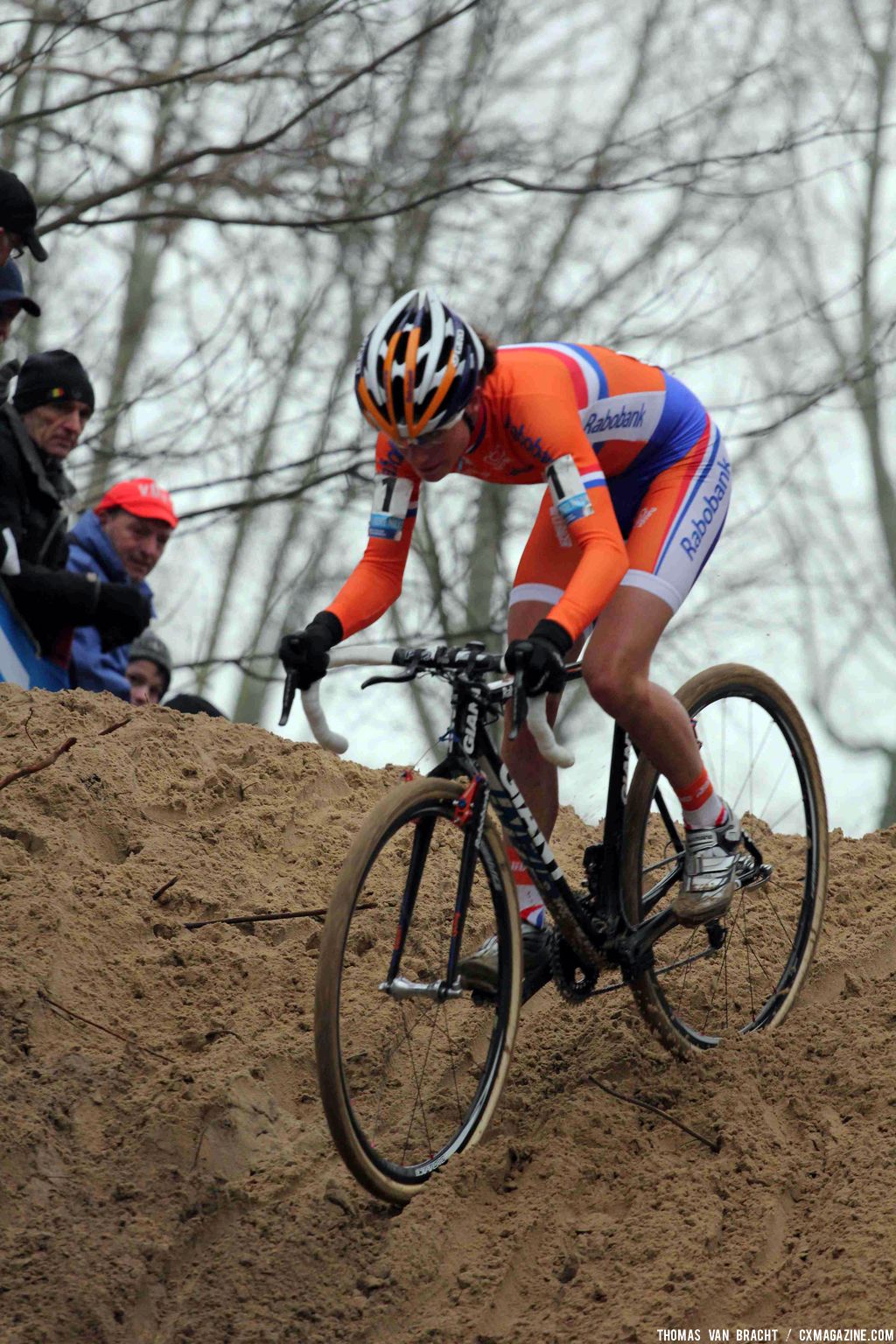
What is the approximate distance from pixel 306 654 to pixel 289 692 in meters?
0.11

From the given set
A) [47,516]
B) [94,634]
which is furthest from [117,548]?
[47,516]

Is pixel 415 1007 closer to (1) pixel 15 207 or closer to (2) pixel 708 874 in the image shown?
(2) pixel 708 874

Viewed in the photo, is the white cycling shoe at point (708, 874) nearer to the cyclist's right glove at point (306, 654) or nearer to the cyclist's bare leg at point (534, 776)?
the cyclist's bare leg at point (534, 776)

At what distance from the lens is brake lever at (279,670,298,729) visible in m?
3.79

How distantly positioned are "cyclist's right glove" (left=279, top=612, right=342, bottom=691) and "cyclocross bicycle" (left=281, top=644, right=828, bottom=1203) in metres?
0.05

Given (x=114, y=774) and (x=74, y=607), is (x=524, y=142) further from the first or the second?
(x=114, y=774)

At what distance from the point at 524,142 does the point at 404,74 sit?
94 cm

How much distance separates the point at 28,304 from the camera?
5957 mm

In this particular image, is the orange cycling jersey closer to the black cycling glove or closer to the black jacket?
the black jacket

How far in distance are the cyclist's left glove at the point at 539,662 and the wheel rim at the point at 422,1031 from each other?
0.46 metres

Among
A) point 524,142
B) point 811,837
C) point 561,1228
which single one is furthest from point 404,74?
point 561,1228

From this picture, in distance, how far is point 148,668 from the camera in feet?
25.2

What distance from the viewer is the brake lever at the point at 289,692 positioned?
12.5 feet

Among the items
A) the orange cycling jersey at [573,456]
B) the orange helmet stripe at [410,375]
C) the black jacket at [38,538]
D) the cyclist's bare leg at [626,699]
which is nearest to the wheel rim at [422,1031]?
the cyclist's bare leg at [626,699]
